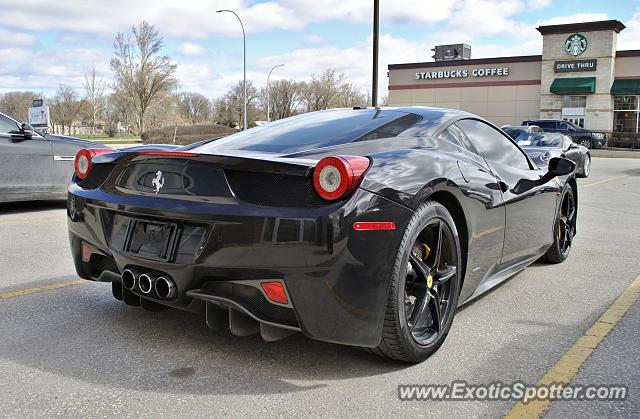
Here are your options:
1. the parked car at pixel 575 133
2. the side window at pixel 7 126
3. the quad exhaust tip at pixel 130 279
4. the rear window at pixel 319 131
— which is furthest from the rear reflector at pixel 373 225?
the parked car at pixel 575 133

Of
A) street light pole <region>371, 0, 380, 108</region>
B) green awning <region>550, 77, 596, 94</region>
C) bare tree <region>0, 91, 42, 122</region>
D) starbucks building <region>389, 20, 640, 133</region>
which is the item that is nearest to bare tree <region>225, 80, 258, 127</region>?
bare tree <region>0, 91, 42, 122</region>

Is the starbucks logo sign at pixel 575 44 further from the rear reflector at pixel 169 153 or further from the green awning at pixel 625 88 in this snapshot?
the rear reflector at pixel 169 153

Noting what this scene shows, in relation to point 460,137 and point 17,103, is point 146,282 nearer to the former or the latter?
point 460,137

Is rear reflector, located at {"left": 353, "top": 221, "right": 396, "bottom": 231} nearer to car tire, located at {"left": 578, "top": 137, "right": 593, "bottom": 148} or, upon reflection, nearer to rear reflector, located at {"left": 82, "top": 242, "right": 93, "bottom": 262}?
rear reflector, located at {"left": 82, "top": 242, "right": 93, "bottom": 262}

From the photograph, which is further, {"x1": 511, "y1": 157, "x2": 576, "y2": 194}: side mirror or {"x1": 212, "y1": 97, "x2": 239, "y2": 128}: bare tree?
{"x1": 212, "y1": 97, "x2": 239, "y2": 128}: bare tree

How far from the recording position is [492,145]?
422cm

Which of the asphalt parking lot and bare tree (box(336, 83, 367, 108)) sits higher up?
bare tree (box(336, 83, 367, 108))

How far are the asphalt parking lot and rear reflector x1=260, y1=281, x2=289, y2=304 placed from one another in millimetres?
430

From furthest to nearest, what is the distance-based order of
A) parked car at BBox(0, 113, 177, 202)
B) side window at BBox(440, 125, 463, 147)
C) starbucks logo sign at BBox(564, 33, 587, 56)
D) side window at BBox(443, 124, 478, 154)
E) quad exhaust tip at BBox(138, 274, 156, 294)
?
starbucks logo sign at BBox(564, 33, 587, 56) < parked car at BBox(0, 113, 177, 202) < side window at BBox(443, 124, 478, 154) < side window at BBox(440, 125, 463, 147) < quad exhaust tip at BBox(138, 274, 156, 294)

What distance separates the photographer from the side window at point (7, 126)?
789cm

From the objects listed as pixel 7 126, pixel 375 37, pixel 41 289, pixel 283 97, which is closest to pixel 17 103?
pixel 283 97

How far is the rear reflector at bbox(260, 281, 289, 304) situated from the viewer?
2.67 metres

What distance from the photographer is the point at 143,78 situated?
5984cm

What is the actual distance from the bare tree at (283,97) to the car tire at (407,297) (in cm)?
8084
